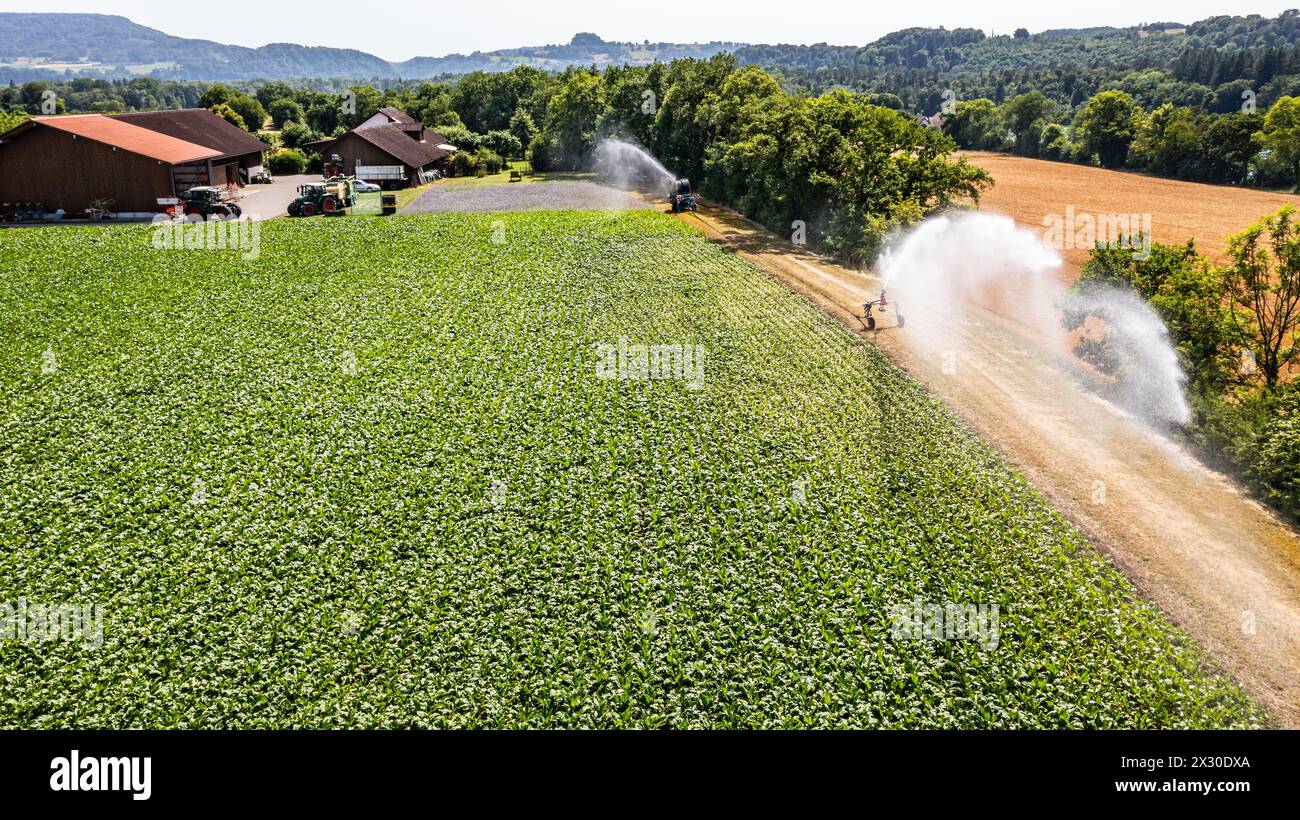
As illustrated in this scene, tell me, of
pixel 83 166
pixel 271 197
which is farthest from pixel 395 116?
pixel 83 166

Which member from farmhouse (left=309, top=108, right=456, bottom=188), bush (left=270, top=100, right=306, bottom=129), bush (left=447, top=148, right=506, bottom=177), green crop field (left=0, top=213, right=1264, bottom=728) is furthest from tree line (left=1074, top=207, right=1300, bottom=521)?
bush (left=270, top=100, right=306, bottom=129)

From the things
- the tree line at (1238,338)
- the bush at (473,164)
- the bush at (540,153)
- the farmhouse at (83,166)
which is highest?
the bush at (540,153)

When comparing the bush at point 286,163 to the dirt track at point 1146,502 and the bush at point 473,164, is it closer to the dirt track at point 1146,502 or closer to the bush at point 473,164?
the bush at point 473,164

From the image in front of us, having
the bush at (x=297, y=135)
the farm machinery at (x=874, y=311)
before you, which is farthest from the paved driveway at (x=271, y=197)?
the farm machinery at (x=874, y=311)

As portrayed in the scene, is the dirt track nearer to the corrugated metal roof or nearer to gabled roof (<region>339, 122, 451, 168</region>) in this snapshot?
the corrugated metal roof
